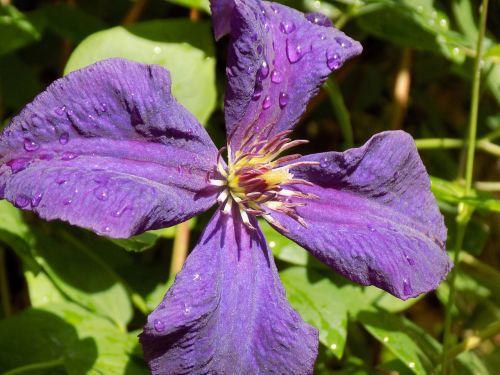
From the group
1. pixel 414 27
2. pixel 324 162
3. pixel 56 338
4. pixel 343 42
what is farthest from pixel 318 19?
pixel 56 338

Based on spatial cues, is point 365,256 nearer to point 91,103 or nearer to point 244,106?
point 244,106

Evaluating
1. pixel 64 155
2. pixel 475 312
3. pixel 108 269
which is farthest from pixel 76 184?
pixel 475 312

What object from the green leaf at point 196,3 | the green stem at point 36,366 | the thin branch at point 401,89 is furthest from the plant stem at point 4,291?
the thin branch at point 401,89

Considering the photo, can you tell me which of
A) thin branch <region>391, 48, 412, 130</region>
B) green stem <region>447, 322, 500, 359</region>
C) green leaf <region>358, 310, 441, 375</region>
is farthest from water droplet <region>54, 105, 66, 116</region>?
thin branch <region>391, 48, 412, 130</region>

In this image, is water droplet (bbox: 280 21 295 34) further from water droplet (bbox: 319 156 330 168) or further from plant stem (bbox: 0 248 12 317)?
plant stem (bbox: 0 248 12 317)

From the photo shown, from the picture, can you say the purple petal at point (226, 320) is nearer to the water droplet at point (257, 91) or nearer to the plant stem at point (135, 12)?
the water droplet at point (257, 91)

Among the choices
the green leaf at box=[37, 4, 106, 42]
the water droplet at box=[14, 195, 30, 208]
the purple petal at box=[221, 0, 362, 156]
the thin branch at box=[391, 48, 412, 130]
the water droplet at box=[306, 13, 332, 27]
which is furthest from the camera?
the thin branch at box=[391, 48, 412, 130]

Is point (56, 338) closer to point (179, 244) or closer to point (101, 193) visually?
point (179, 244)
